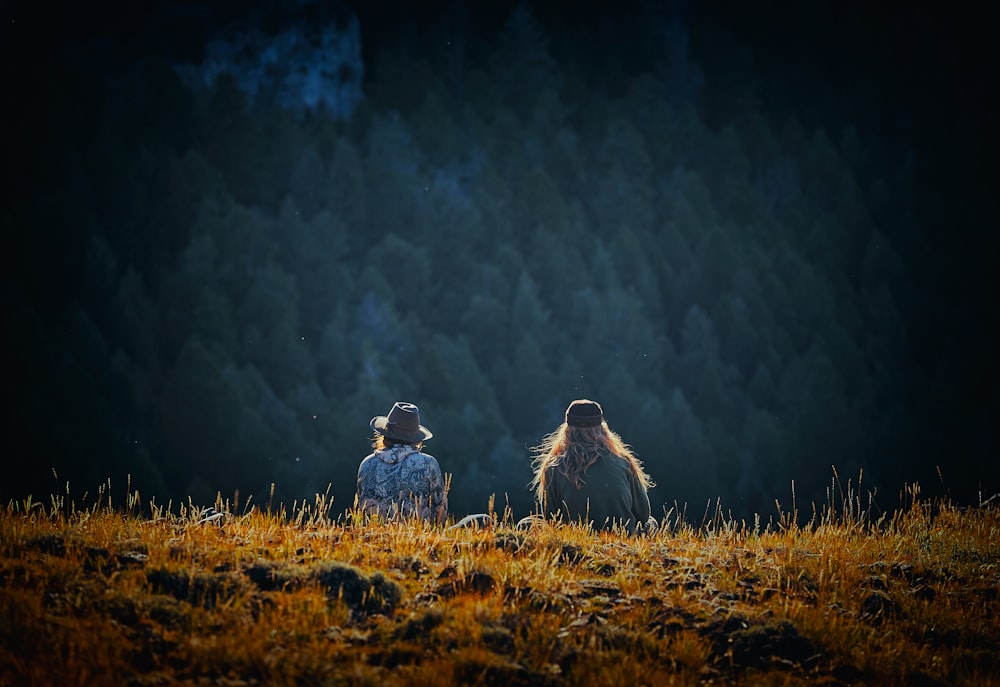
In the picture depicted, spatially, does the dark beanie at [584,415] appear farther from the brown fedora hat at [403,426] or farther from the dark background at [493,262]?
the dark background at [493,262]

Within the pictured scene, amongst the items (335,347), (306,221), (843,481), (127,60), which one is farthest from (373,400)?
(127,60)

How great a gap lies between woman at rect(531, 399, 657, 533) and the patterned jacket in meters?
1.10

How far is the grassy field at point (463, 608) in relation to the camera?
4879 millimetres

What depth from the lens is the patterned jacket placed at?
27.7ft

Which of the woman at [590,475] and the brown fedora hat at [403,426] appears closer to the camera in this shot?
the woman at [590,475]

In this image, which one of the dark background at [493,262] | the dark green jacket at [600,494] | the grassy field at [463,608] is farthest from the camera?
the dark background at [493,262]

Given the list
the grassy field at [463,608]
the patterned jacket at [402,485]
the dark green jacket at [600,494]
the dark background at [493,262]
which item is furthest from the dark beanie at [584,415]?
the dark background at [493,262]

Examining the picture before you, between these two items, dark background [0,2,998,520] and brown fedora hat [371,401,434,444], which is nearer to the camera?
brown fedora hat [371,401,434,444]

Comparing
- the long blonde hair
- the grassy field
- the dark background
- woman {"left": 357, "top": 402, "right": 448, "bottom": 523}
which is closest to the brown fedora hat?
woman {"left": 357, "top": 402, "right": 448, "bottom": 523}

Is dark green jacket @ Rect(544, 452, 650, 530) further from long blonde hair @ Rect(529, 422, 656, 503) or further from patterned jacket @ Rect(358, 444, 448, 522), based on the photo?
patterned jacket @ Rect(358, 444, 448, 522)

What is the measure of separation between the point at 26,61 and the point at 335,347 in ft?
112

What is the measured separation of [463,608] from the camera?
18.0 ft

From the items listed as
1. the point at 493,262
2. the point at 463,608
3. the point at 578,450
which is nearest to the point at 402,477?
the point at 578,450

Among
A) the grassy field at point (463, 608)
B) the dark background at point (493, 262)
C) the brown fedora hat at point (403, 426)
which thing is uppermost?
the dark background at point (493, 262)
